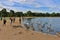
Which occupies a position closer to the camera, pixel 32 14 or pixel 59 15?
pixel 32 14

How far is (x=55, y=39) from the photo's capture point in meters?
16.8

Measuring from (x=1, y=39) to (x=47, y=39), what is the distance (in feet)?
13.5

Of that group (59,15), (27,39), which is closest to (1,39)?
(27,39)

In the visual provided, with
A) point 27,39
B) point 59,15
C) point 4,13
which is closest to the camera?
point 27,39

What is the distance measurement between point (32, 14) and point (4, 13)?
1240 inches

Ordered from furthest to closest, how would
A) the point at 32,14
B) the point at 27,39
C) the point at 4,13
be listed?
the point at 32,14 < the point at 4,13 < the point at 27,39

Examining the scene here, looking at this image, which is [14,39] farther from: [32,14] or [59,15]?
[59,15]

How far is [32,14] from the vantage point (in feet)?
416

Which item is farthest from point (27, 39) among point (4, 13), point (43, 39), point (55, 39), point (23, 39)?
point (4, 13)

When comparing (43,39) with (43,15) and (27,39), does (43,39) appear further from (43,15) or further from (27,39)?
(43,15)

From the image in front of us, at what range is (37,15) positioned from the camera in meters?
132

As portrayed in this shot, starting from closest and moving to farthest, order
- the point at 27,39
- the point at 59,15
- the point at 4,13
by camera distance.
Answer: the point at 27,39 → the point at 4,13 → the point at 59,15

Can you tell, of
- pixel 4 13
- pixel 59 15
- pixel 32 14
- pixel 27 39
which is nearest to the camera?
pixel 27 39

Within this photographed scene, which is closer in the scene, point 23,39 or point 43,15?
point 23,39
